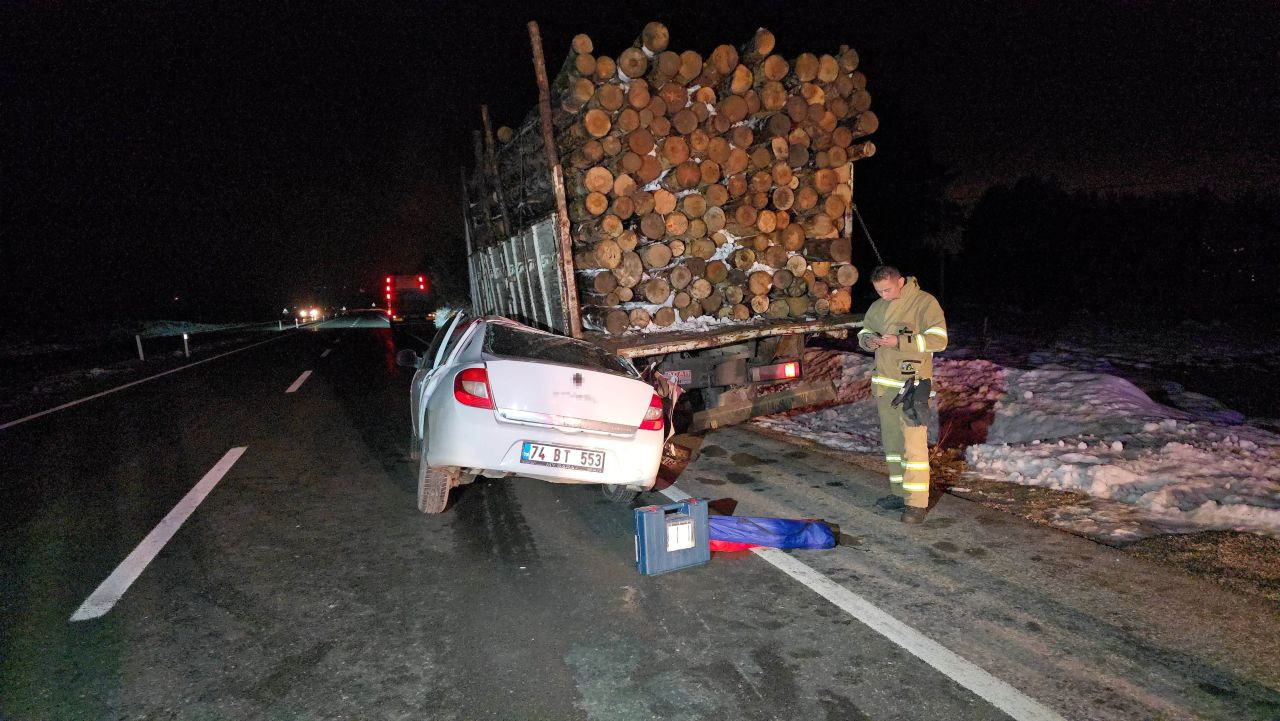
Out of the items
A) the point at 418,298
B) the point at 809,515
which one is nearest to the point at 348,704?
the point at 809,515

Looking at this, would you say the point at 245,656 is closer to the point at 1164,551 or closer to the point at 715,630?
the point at 715,630

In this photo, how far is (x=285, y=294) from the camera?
92.4 meters

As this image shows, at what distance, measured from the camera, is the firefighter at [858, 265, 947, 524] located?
457 centimetres

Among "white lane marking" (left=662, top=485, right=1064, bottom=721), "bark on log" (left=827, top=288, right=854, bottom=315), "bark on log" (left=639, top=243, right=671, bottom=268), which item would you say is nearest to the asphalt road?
"white lane marking" (left=662, top=485, right=1064, bottom=721)

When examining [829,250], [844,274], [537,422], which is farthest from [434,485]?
[844,274]

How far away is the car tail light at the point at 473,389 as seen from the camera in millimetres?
4160

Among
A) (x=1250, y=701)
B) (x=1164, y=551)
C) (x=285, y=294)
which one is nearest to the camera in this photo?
(x=1250, y=701)

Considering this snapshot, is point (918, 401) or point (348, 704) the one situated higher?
point (918, 401)

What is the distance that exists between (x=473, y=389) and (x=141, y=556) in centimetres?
227

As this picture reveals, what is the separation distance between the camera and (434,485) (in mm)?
4633

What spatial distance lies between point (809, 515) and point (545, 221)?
3863 millimetres

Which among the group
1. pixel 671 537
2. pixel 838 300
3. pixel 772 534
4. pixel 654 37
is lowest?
pixel 772 534

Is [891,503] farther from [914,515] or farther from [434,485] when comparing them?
[434,485]

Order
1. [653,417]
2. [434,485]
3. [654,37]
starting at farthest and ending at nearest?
[654,37], [434,485], [653,417]
